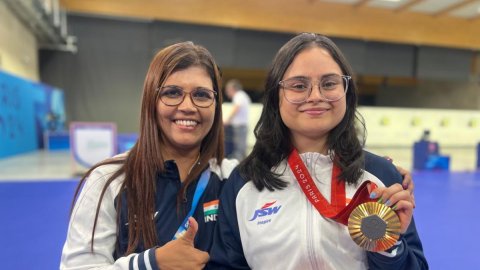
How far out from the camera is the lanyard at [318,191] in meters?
1.05

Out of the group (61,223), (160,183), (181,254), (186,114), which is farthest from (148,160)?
(61,223)

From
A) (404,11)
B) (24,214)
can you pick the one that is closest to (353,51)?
(404,11)

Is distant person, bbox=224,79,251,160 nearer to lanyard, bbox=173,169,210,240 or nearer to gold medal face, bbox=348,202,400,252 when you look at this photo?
lanyard, bbox=173,169,210,240

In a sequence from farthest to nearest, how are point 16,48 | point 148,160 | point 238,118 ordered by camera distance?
point 16,48 < point 238,118 < point 148,160

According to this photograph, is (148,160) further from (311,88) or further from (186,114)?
(311,88)

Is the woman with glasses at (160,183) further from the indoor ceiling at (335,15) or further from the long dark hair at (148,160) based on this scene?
the indoor ceiling at (335,15)

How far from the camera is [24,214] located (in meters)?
3.03

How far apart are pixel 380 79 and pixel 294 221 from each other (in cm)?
1943

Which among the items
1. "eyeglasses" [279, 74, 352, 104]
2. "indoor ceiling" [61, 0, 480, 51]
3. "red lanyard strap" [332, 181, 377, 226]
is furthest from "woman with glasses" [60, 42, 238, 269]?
"indoor ceiling" [61, 0, 480, 51]

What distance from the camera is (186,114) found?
1.21 m

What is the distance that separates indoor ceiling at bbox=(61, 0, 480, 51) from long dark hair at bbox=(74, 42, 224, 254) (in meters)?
9.80

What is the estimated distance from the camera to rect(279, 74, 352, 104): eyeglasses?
108cm

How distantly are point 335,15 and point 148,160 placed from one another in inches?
471

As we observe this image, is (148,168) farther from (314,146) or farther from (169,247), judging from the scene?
(314,146)
